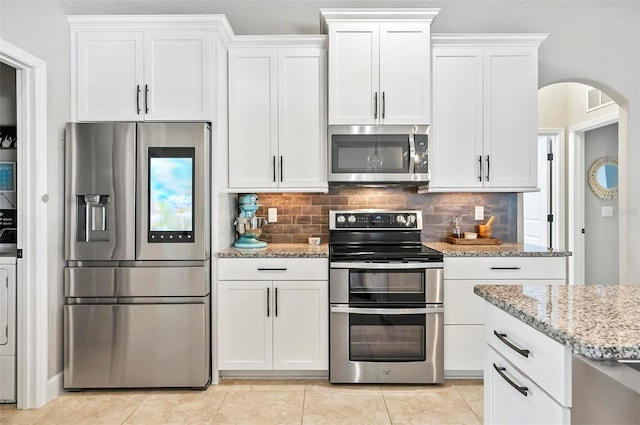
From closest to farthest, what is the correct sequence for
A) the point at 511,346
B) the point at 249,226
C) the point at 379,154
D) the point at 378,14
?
1. the point at 511,346
2. the point at 378,14
3. the point at 379,154
4. the point at 249,226

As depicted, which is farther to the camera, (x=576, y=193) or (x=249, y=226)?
(x=576, y=193)

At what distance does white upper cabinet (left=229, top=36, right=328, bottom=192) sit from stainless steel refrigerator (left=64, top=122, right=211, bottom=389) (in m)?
0.54

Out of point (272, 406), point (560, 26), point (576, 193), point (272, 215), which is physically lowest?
point (272, 406)

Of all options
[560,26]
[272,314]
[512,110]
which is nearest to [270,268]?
[272,314]

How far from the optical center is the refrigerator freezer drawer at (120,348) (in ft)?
8.81

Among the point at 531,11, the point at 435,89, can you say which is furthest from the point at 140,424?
the point at 531,11

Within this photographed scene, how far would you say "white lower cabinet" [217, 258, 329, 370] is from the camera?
2803 mm

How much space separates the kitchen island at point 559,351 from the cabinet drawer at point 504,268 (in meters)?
1.24

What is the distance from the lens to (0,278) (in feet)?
8.14

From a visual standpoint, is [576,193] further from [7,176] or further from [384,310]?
[7,176]

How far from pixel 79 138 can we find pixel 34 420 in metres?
1.69

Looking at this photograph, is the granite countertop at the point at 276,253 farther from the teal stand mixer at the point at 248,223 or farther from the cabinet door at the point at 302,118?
the cabinet door at the point at 302,118

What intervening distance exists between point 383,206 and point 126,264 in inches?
77.0

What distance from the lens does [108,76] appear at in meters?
2.82
